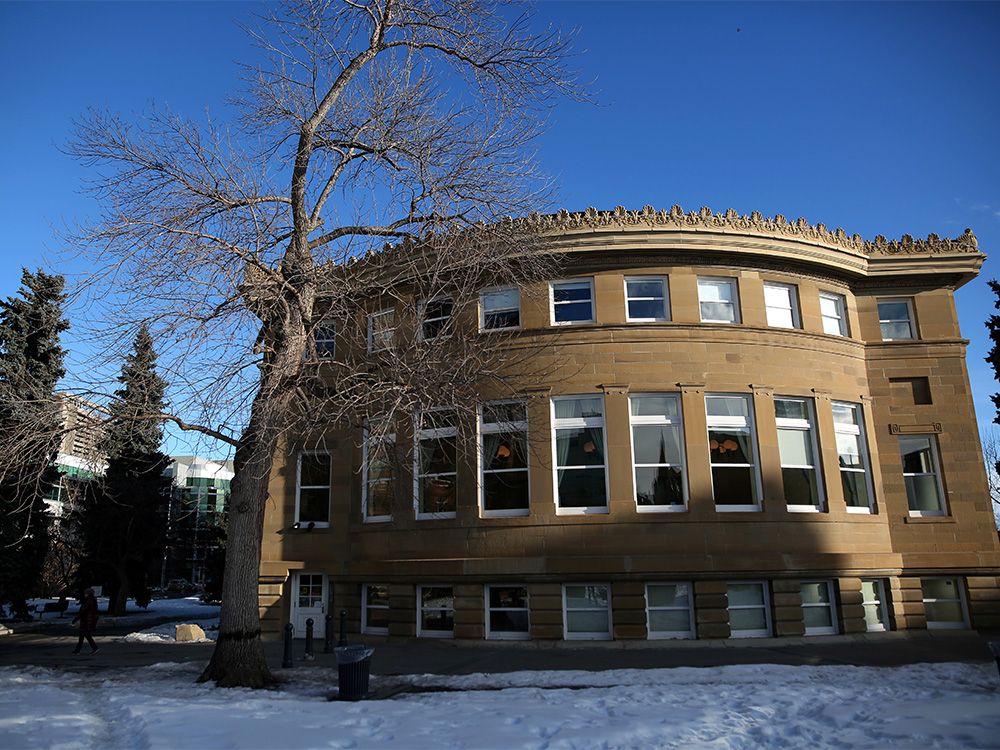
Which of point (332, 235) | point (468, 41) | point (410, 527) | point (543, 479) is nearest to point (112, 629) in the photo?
point (410, 527)

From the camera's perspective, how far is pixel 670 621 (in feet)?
53.5

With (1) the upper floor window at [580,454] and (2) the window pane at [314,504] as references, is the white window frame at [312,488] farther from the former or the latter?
(1) the upper floor window at [580,454]

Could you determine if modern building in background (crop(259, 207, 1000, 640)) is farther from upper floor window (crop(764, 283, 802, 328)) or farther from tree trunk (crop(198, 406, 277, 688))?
tree trunk (crop(198, 406, 277, 688))

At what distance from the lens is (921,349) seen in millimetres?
19906

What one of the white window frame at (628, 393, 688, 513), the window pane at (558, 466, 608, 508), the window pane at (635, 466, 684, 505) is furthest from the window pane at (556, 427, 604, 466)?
the window pane at (635, 466, 684, 505)

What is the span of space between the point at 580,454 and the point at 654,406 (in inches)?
84.3

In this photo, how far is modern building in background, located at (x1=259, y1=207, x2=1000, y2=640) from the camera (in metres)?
16.5

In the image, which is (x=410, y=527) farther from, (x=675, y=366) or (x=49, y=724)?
(x=49, y=724)

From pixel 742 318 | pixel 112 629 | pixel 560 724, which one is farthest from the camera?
pixel 112 629

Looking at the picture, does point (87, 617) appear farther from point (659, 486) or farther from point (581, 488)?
point (659, 486)

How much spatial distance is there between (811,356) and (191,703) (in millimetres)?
15577

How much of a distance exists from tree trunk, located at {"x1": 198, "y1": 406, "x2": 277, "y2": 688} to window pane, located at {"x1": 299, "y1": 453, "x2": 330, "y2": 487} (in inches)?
310

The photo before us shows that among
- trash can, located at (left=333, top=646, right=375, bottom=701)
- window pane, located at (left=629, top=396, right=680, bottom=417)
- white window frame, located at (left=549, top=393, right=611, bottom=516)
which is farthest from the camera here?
window pane, located at (left=629, top=396, right=680, bottom=417)

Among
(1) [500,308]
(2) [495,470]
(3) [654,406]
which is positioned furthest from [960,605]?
(1) [500,308]
